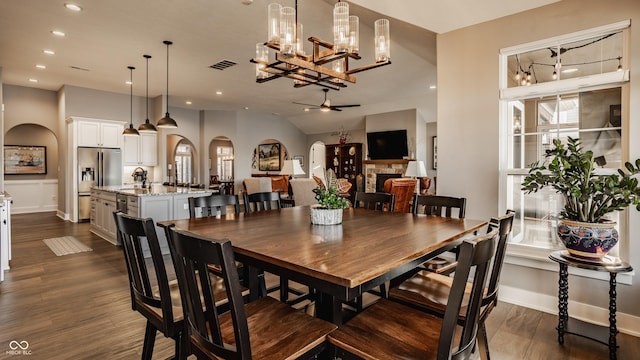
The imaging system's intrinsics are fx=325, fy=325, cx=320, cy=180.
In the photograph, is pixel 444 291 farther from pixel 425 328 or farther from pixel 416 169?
pixel 416 169

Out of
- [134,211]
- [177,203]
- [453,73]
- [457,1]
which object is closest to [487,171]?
[453,73]

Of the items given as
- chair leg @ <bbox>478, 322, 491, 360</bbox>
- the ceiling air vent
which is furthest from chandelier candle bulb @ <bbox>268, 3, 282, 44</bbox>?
the ceiling air vent

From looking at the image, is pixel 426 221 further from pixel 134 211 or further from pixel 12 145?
pixel 12 145

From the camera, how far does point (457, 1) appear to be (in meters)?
2.80

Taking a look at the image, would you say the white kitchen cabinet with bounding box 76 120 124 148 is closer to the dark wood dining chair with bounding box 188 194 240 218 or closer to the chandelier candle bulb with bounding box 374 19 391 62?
the dark wood dining chair with bounding box 188 194 240 218

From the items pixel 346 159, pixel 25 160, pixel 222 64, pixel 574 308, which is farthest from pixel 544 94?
pixel 25 160

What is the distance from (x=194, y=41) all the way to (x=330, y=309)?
14.3 ft

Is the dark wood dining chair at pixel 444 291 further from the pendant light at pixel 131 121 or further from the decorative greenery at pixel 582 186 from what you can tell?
the pendant light at pixel 131 121

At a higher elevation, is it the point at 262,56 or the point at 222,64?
the point at 222,64

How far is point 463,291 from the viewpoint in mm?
1083

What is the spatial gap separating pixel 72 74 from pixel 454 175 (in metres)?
7.15

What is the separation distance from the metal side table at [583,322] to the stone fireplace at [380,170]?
725 cm

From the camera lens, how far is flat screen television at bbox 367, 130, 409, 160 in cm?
956

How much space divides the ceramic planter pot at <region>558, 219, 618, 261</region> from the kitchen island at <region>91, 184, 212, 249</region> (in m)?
4.02
